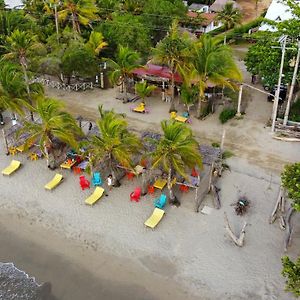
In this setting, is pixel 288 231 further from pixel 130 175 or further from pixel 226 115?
pixel 226 115

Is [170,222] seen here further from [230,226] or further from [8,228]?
[8,228]

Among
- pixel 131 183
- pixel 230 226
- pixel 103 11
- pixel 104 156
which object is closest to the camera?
pixel 230 226

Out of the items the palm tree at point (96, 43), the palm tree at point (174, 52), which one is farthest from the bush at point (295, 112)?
the palm tree at point (96, 43)

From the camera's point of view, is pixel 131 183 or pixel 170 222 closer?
pixel 170 222

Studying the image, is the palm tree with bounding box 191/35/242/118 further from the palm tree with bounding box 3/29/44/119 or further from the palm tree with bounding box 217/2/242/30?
the palm tree with bounding box 217/2/242/30

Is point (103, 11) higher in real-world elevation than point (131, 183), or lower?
higher

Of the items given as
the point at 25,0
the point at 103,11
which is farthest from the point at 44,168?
the point at 25,0

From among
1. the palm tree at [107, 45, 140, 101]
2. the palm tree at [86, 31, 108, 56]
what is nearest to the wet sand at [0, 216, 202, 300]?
the palm tree at [107, 45, 140, 101]
